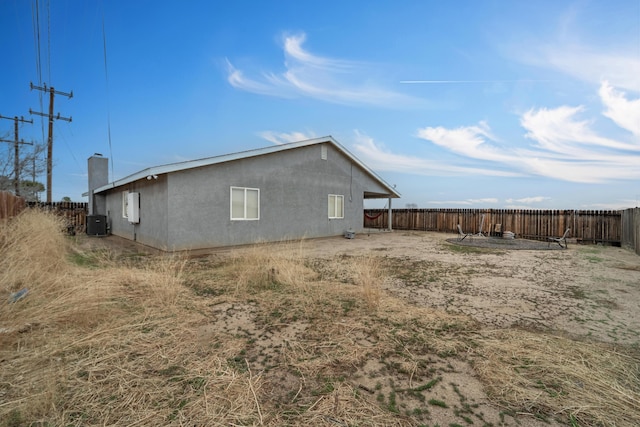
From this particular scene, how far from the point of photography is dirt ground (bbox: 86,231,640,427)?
1965mm

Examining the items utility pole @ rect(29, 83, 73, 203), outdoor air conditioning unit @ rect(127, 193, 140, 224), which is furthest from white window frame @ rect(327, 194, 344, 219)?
utility pole @ rect(29, 83, 73, 203)

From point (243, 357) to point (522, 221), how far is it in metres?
17.1

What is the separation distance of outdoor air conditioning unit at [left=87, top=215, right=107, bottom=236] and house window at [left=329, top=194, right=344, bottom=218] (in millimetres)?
11860

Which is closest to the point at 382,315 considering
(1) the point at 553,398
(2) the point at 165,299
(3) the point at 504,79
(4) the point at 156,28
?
(1) the point at 553,398

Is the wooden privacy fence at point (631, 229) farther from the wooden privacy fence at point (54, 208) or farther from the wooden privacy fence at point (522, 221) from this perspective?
the wooden privacy fence at point (54, 208)

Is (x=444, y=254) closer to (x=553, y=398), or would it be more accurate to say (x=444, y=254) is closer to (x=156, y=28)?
(x=553, y=398)

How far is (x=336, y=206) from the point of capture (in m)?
14.2

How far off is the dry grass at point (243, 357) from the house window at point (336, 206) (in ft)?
32.4

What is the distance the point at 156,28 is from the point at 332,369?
1513cm

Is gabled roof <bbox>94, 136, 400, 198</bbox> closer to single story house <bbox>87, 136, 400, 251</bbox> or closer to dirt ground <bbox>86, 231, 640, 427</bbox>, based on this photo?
single story house <bbox>87, 136, 400, 251</bbox>

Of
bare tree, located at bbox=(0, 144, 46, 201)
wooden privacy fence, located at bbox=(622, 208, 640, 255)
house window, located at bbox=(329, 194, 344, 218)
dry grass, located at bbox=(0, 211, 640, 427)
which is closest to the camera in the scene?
dry grass, located at bbox=(0, 211, 640, 427)

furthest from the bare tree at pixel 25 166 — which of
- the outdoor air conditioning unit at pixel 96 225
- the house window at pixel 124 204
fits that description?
the house window at pixel 124 204

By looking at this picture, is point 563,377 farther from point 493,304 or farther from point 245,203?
point 245,203

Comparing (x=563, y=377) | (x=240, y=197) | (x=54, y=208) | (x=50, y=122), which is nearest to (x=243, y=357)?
(x=563, y=377)
